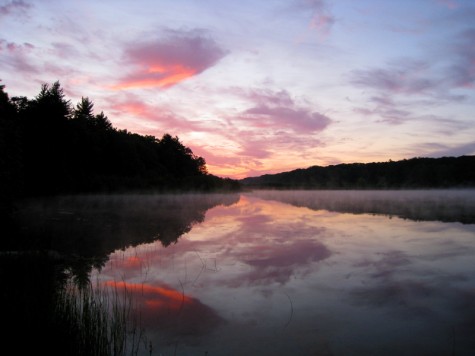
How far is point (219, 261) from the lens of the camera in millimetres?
10695

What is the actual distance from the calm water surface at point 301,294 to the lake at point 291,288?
0.03 meters

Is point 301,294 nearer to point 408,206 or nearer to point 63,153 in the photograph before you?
point 408,206

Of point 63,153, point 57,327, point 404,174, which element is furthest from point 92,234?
point 404,174

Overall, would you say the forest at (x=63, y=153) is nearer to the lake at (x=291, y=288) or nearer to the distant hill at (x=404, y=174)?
the lake at (x=291, y=288)

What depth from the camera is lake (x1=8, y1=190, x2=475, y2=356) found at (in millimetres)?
5512

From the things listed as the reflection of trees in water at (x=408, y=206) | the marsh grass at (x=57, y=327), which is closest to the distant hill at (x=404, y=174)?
the reflection of trees in water at (x=408, y=206)

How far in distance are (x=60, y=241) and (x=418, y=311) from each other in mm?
11922

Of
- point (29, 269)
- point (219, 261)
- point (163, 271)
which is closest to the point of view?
point (29, 269)

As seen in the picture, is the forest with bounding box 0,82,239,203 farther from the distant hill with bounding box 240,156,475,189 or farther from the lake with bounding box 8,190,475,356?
the distant hill with bounding box 240,156,475,189

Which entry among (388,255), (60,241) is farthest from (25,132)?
(388,255)

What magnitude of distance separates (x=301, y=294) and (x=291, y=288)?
45 cm

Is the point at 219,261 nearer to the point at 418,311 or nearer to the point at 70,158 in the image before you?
the point at 418,311

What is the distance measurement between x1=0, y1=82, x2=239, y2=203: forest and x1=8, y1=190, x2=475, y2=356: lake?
677cm

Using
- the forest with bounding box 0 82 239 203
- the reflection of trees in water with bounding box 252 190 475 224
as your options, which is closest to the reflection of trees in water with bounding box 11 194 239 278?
the forest with bounding box 0 82 239 203
